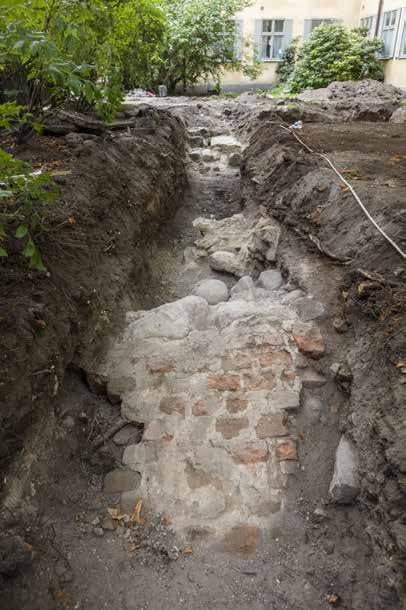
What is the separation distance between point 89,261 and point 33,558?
6.60ft

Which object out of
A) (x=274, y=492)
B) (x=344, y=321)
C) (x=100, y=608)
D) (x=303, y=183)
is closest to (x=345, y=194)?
(x=303, y=183)

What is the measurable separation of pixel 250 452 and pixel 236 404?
1.10 feet

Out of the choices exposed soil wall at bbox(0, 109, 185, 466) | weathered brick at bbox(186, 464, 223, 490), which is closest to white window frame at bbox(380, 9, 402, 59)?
exposed soil wall at bbox(0, 109, 185, 466)

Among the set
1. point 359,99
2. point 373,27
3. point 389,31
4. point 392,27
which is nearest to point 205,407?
point 359,99

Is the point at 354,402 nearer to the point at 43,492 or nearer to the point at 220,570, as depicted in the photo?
the point at 220,570

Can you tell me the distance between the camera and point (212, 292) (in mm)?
4094

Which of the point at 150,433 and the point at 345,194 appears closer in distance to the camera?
the point at 150,433

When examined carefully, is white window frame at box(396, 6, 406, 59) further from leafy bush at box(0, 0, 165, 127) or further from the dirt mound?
leafy bush at box(0, 0, 165, 127)

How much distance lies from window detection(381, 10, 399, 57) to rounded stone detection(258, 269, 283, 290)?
12663 mm

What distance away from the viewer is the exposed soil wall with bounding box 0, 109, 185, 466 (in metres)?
2.18

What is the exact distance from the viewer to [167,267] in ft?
16.3

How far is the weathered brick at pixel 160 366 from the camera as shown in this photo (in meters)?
2.99

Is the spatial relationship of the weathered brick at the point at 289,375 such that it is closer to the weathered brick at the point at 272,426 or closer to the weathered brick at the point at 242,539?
the weathered brick at the point at 272,426

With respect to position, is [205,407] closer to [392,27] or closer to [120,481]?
[120,481]
